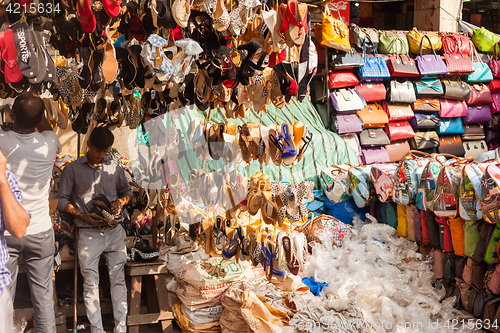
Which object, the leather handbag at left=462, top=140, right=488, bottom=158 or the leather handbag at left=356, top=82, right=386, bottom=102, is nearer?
the leather handbag at left=356, top=82, right=386, bottom=102

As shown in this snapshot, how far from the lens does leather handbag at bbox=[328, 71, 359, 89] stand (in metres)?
6.38

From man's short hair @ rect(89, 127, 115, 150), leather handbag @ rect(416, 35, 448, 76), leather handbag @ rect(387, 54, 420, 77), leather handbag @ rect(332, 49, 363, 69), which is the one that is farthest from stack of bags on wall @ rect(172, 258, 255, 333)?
leather handbag @ rect(416, 35, 448, 76)

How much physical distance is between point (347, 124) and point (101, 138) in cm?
378

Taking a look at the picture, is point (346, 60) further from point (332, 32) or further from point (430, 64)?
point (430, 64)

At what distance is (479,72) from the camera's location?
727 cm

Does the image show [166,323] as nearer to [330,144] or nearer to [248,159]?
[248,159]

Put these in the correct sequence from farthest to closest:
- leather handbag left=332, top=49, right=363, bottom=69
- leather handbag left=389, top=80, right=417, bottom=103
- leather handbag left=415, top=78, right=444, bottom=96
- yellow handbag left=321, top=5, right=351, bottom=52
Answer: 1. leather handbag left=415, top=78, right=444, bottom=96
2. leather handbag left=389, top=80, right=417, bottom=103
3. leather handbag left=332, top=49, right=363, bottom=69
4. yellow handbag left=321, top=5, right=351, bottom=52

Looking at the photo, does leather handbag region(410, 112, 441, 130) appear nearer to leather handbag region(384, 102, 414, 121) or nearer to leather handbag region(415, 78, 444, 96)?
leather handbag region(384, 102, 414, 121)

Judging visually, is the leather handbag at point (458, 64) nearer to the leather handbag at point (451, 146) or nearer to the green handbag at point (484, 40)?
the green handbag at point (484, 40)

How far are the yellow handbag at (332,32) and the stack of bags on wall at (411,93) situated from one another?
51 millimetres

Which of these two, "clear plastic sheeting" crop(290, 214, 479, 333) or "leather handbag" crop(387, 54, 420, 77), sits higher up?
"leather handbag" crop(387, 54, 420, 77)

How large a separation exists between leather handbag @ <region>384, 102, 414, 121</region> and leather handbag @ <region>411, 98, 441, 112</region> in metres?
0.09

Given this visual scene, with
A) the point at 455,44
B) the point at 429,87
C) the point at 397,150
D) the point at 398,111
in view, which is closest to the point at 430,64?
the point at 429,87

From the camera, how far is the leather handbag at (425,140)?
22.9 feet
